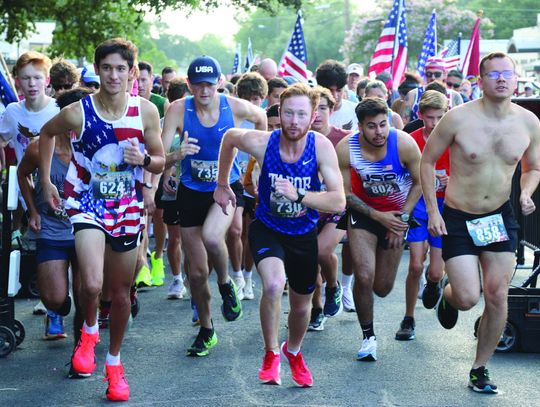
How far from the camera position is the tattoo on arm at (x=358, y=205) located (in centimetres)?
868

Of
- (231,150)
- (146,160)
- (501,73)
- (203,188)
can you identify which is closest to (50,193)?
(146,160)

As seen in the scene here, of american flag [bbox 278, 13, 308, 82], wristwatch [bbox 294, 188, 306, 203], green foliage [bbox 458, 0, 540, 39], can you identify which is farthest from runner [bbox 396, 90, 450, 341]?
green foliage [bbox 458, 0, 540, 39]

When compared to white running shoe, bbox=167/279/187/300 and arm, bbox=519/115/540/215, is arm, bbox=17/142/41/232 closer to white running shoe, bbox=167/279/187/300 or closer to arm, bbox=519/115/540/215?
white running shoe, bbox=167/279/187/300

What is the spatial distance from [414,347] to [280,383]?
1699 mm

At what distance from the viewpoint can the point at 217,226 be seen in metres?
8.75

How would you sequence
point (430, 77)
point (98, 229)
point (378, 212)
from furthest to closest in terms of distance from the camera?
point (430, 77) < point (378, 212) < point (98, 229)

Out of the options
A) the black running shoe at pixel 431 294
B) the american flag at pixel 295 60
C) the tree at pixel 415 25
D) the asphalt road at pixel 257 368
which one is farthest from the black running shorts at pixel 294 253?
the tree at pixel 415 25

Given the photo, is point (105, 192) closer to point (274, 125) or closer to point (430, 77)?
point (274, 125)

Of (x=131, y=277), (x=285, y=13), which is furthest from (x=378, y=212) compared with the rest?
(x=285, y=13)

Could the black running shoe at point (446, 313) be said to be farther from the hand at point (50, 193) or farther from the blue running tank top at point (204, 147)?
the hand at point (50, 193)

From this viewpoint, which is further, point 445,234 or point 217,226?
point 217,226

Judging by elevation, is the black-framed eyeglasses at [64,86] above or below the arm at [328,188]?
above

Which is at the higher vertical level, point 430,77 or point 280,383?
point 430,77

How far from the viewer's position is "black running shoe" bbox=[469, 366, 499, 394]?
7.63m
